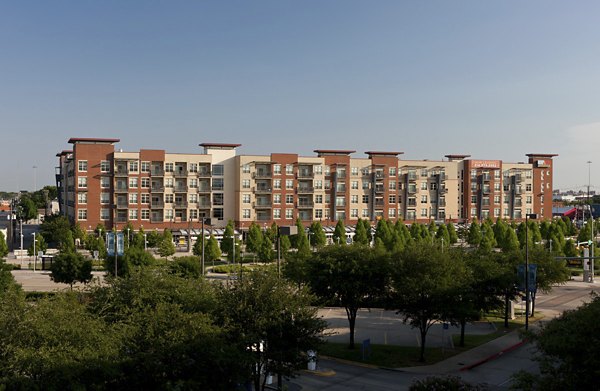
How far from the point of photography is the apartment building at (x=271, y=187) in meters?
93.8

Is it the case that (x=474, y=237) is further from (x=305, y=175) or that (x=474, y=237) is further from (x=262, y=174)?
(x=262, y=174)

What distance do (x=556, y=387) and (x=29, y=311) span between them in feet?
56.1

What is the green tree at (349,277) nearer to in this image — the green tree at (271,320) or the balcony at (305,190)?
the green tree at (271,320)

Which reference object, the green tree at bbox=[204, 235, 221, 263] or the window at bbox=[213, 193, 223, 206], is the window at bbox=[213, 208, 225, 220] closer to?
the window at bbox=[213, 193, 223, 206]

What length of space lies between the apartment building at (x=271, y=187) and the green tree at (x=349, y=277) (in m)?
62.9

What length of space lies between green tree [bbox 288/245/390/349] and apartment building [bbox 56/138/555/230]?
207 ft

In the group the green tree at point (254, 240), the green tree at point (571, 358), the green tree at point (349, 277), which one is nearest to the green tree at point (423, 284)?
the green tree at point (349, 277)

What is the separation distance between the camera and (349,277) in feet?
114

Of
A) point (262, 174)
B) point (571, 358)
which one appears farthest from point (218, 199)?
point (571, 358)

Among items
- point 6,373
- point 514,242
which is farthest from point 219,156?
point 6,373

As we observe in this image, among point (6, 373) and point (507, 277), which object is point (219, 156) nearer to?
point (507, 277)

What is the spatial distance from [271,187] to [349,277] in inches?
2757

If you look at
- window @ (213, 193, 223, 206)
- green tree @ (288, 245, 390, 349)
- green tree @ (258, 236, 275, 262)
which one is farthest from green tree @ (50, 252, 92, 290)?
window @ (213, 193, 223, 206)

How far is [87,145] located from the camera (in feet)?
305
